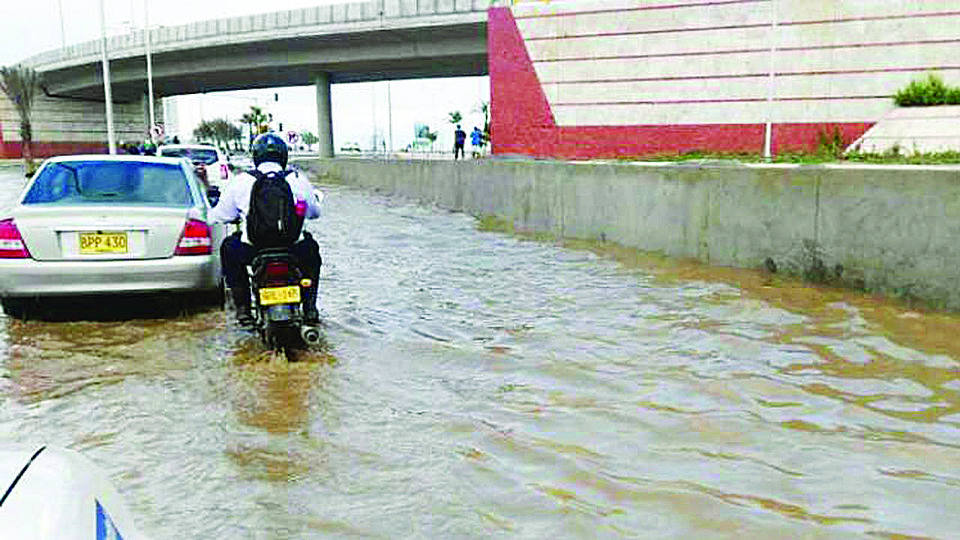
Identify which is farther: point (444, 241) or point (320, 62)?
point (320, 62)

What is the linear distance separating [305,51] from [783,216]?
38.5 metres

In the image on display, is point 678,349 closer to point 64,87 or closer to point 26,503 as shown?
point 26,503

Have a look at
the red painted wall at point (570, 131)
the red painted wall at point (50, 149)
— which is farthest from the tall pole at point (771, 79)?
the red painted wall at point (50, 149)

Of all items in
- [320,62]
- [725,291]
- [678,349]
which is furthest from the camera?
[320,62]

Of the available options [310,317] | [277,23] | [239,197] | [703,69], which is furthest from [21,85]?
[310,317]

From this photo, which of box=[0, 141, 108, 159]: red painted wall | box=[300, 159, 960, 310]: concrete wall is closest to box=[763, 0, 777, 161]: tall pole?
box=[300, 159, 960, 310]: concrete wall

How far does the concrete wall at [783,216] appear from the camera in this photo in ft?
24.3

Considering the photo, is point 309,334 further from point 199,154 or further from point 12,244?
point 199,154

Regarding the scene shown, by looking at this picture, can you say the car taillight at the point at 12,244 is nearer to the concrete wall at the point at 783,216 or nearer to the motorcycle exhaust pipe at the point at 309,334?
the motorcycle exhaust pipe at the point at 309,334

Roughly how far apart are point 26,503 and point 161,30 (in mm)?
51275

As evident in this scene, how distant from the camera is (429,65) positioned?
44094 mm

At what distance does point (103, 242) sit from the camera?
6812mm

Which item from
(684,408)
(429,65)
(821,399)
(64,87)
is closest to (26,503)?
(684,408)

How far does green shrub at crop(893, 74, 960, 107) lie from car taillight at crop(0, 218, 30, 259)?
1705cm
